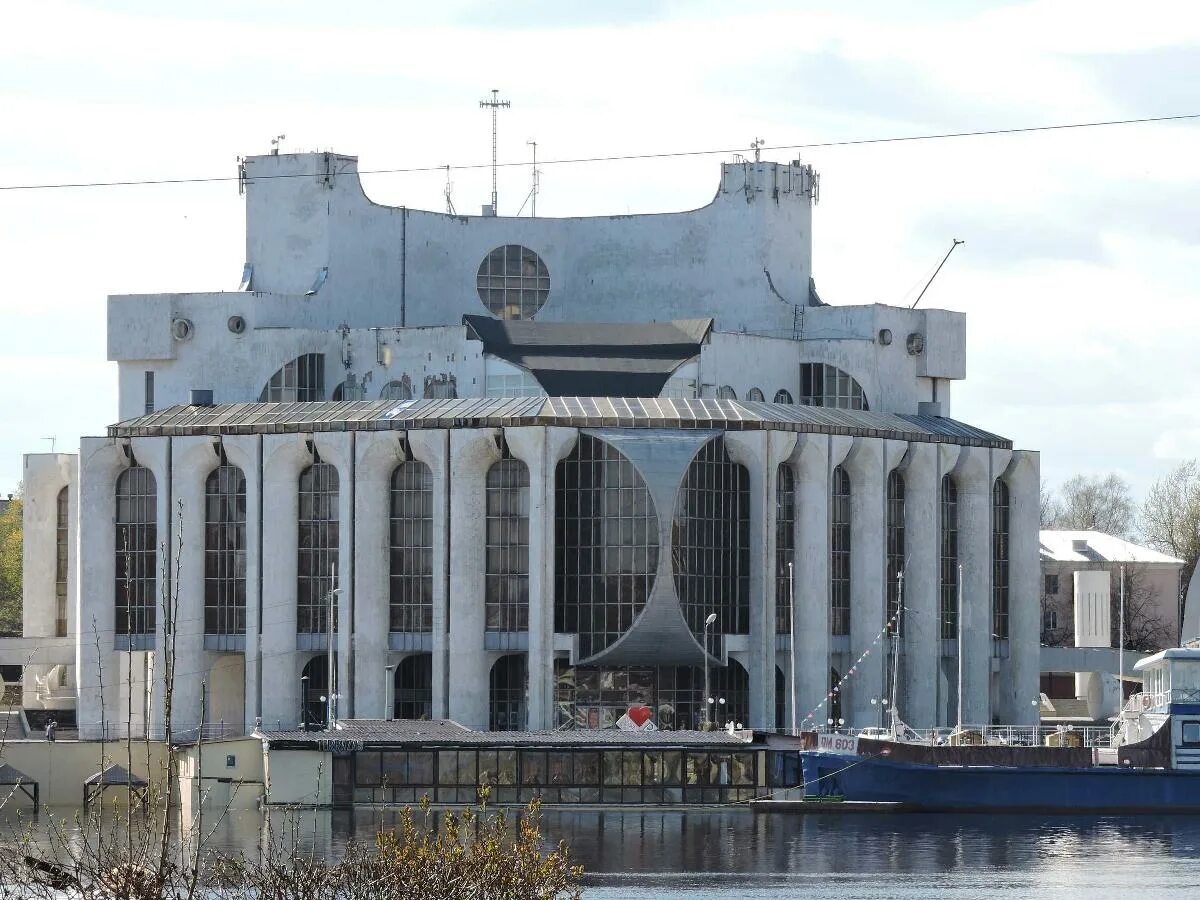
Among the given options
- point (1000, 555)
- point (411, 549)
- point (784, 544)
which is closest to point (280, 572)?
point (411, 549)

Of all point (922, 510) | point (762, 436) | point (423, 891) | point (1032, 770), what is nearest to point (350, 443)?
point (762, 436)

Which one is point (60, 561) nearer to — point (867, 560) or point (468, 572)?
point (468, 572)

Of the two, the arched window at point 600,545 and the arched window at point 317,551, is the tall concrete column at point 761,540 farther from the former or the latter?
the arched window at point 317,551

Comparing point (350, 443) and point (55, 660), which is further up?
point (350, 443)

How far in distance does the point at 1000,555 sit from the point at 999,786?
43.0 metres

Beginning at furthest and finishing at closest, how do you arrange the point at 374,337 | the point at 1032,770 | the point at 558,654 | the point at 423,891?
the point at 374,337 → the point at 558,654 → the point at 1032,770 → the point at 423,891

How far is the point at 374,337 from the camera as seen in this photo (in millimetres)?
146625

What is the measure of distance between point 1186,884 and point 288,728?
207 feet

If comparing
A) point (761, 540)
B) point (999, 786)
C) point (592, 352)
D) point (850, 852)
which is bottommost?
point (850, 852)

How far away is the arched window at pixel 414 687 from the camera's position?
14162 cm

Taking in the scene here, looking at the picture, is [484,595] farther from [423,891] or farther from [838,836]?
[423,891]

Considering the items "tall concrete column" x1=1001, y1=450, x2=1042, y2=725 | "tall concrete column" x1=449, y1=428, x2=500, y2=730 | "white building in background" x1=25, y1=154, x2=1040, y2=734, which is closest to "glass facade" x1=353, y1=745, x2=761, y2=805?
"white building in background" x1=25, y1=154, x2=1040, y2=734

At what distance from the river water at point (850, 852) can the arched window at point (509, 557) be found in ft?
90.2

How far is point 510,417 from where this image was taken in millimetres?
136250
